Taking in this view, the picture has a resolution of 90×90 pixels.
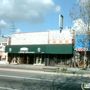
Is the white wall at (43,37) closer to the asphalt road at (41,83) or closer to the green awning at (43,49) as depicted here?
the green awning at (43,49)

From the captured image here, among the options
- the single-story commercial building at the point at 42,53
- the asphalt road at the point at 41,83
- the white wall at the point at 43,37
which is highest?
the white wall at the point at 43,37

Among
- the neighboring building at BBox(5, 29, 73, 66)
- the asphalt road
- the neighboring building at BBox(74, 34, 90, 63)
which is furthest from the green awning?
the asphalt road

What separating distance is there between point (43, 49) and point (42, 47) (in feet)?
1.46

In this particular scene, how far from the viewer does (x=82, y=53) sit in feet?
123

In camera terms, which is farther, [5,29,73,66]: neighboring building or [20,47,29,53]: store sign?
[20,47,29,53]: store sign

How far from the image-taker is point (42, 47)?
3912 centimetres

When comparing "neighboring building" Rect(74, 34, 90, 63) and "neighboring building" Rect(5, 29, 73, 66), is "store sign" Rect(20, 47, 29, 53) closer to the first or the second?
"neighboring building" Rect(5, 29, 73, 66)

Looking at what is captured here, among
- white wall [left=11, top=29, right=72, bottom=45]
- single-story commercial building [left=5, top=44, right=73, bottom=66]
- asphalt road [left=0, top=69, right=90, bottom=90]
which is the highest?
white wall [left=11, top=29, right=72, bottom=45]

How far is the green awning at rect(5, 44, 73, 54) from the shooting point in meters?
36.5

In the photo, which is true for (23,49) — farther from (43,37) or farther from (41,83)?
(41,83)

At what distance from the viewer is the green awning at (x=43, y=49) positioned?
3653 centimetres

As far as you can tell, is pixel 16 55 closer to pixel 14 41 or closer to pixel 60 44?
pixel 14 41

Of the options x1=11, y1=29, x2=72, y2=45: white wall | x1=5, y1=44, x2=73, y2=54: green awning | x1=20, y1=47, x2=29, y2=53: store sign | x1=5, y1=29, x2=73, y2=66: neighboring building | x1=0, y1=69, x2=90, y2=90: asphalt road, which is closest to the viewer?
x1=0, y1=69, x2=90, y2=90: asphalt road

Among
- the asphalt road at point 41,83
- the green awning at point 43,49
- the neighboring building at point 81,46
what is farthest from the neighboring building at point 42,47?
the asphalt road at point 41,83
